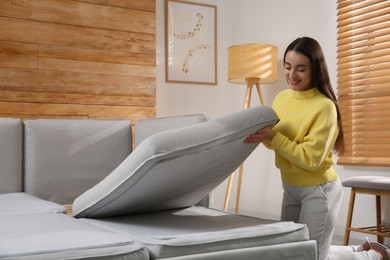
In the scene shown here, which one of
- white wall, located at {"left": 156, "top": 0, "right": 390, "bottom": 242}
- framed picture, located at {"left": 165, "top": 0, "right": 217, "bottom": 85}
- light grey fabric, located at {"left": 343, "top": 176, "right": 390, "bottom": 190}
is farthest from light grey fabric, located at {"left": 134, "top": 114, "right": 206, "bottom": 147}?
framed picture, located at {"left": 165, "top": 0, "right": 217, "bottom": 85}

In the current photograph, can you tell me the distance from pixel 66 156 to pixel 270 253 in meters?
1.64

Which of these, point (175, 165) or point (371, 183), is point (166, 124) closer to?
point (175, 165)

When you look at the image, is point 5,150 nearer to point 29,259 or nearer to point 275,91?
point 29,259

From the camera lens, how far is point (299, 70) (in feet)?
6.84

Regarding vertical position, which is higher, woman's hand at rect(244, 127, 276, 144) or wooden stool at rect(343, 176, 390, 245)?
woman's hand at rect(244, 127, 276, 144)

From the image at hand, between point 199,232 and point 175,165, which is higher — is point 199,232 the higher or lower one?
the lower one

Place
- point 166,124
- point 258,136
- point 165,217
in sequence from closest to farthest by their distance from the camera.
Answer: point 258,136 < point 165,217 < point 166,124

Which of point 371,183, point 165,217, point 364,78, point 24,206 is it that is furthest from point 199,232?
point 364,78

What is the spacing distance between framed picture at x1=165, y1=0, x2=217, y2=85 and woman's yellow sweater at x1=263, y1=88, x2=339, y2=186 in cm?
295

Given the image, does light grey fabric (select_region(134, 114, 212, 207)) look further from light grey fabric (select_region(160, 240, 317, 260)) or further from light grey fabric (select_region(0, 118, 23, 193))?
light grey fabric (select_region(160, 240, 317, 260))

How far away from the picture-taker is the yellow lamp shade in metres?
4.37

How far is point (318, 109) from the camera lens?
1.98 meters

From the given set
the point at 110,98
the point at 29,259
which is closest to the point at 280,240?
the point at 29,259

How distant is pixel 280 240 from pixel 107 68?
10.4 feet
